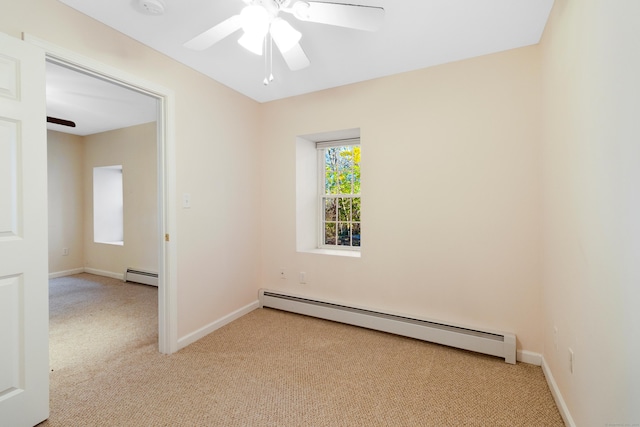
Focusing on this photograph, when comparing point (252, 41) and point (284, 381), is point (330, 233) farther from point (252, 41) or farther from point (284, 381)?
point (252, 41)

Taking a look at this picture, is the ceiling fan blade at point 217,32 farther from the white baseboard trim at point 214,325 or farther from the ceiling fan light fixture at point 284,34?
the white baseboard trim at point 214,325

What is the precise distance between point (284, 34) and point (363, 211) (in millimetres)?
1733

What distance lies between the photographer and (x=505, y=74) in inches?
86.9

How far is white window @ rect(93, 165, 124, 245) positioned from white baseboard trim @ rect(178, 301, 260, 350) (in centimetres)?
335

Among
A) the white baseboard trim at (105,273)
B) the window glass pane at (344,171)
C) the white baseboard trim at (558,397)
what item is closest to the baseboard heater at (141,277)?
the white baseboard trim at (105,273)

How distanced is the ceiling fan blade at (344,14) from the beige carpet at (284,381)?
211 centimetres

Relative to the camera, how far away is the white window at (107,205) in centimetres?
513

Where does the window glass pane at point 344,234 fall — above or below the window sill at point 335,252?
above

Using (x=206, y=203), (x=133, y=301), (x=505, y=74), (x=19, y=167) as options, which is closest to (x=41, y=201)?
(x=19, y=167)

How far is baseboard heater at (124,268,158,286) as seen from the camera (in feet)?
14.1

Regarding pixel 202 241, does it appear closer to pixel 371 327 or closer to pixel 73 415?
pixel 73 415

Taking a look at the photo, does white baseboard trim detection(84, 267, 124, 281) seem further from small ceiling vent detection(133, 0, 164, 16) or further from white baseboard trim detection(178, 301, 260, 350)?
small ceiling vent detection(133, 0, 164, 16)

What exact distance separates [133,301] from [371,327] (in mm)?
3087

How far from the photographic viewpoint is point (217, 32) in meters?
1.53
